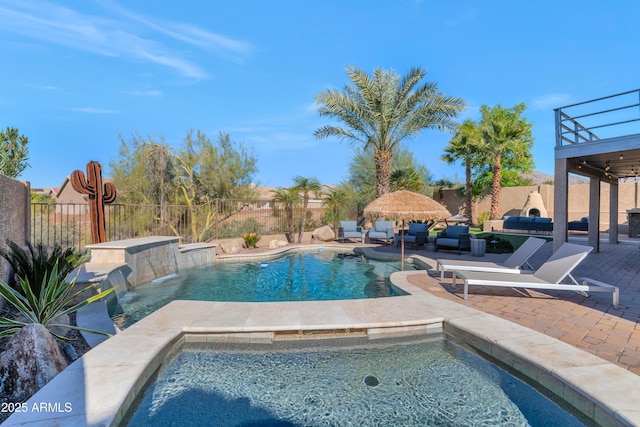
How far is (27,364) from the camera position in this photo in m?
2.87

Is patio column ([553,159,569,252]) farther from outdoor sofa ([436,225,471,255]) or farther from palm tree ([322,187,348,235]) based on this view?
palm tree ([322,187,348,235])

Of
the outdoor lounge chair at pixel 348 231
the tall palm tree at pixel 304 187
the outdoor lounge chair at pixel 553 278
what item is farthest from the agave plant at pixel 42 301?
the outdoor lounge chair at pixel 348 231

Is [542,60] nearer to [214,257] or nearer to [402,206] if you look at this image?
[402,206]

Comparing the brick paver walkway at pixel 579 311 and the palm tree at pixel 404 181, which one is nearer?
the brick paver walkway at pixel 579 311

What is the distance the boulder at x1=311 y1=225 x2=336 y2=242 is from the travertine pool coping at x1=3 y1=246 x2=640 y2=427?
34.5 ft

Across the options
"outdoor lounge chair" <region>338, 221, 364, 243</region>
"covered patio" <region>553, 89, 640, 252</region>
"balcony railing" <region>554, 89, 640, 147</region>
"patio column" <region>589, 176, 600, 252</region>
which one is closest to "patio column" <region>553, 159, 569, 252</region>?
"covered patio" <region>553, 89, 640, 252</region>

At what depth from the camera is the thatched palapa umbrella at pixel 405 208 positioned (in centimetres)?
890

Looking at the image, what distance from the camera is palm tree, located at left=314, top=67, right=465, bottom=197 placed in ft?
47.6

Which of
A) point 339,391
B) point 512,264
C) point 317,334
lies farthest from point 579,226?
point 339,391

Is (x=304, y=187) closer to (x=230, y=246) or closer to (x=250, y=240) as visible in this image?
(x=250, y=240)

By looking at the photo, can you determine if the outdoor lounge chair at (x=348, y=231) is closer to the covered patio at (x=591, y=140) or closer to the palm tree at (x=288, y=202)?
the palm tree at (x=288, y=202)

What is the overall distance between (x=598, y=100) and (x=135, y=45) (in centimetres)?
1330

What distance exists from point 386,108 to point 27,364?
47.2 feet

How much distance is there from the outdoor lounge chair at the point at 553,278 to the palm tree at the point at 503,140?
59.3 feet
